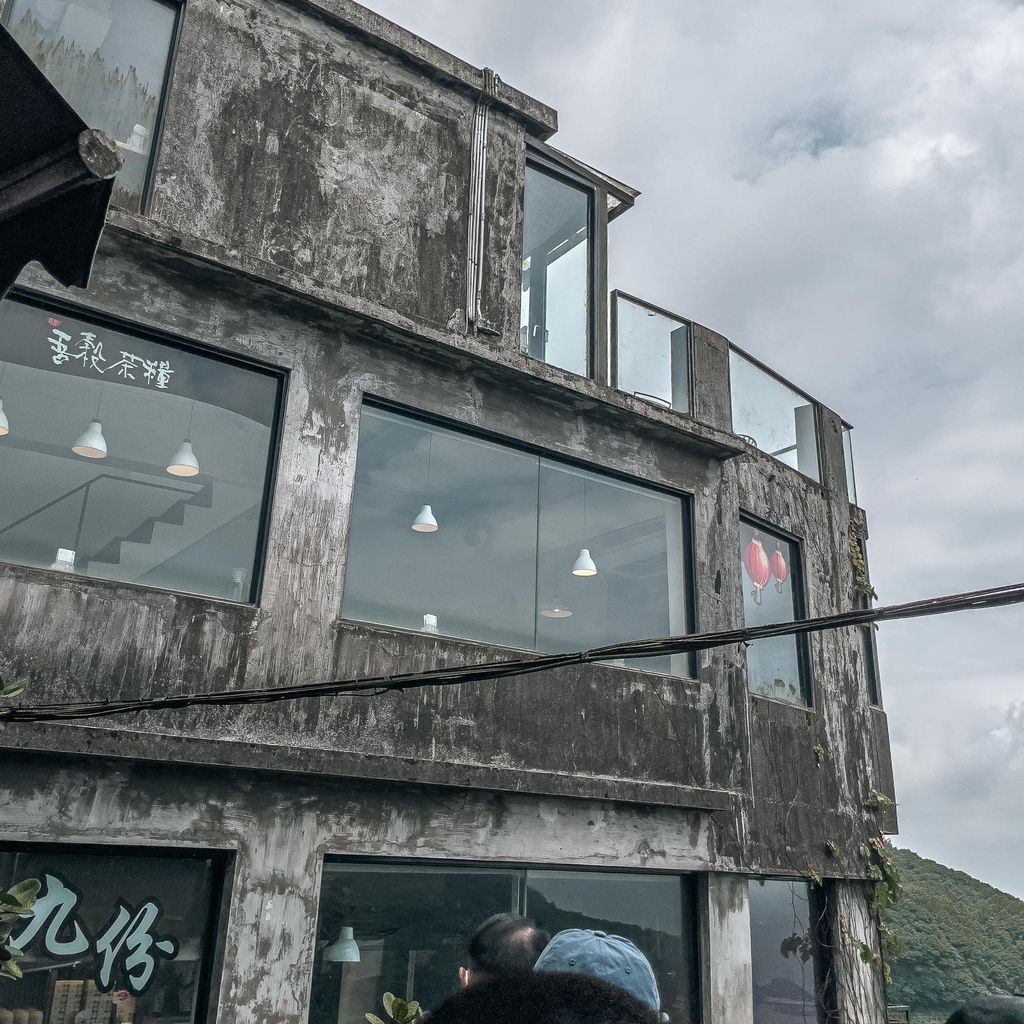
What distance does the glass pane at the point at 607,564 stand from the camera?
28.9ft

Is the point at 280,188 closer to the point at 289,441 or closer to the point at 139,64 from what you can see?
the point at 139,64

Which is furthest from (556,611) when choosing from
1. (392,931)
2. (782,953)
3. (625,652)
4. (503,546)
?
(625,652)

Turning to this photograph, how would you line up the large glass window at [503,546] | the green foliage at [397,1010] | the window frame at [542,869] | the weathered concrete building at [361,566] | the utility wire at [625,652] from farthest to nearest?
1. the large glass window at [503,546]
2. the window frame at [542,869]
3. the green foliage at [397,1010]
4. the weathered concrete building at [361,566]
5. the utility wire at [625,652]

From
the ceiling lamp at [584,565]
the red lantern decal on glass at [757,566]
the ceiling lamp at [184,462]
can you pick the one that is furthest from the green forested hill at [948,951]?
the ceiling lamp at [184,462]

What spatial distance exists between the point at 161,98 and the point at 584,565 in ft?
16.8

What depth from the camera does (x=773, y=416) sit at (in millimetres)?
11844

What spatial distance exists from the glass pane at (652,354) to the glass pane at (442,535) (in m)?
1.74

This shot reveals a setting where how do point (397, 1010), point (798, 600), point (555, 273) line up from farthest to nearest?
point (798, 600) → point (555, 273) → point (397, 1010)

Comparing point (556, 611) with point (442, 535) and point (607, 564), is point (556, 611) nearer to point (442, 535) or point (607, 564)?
point (607, 564)

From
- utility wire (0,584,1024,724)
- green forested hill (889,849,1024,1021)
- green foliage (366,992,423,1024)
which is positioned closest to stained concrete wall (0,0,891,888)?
utility wire (0,584,1024,724)

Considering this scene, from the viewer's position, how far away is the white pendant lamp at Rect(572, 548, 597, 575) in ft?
29.5

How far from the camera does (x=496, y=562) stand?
8477 mm

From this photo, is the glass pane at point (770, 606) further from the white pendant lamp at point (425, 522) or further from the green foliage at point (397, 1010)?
the green foliage at point (397, 1010)

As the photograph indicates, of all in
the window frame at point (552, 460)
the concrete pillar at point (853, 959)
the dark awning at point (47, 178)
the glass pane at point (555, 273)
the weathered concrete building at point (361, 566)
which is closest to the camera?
the dark awning at point (47, 178)
